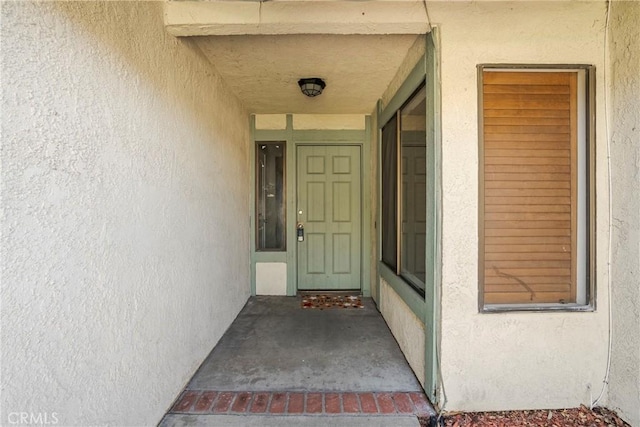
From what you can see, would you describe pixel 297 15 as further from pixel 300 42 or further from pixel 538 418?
pixel 538 418

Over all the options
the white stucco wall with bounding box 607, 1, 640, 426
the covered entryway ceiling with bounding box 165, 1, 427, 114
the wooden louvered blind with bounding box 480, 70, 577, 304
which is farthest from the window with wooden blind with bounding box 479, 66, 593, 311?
the covered entryway ceiling with bounding box 165, 1, 427, 114

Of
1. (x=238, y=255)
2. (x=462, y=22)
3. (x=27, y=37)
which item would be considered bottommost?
(x=238, y=255)

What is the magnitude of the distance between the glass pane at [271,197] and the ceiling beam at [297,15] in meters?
2.49

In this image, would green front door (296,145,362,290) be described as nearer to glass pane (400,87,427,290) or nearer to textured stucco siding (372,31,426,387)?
textured stucco siding (372,31,426,387)

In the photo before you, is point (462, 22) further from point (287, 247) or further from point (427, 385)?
point (287, 247)

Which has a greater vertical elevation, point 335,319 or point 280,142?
point 280,142

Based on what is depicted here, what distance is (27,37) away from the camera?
1046 mm

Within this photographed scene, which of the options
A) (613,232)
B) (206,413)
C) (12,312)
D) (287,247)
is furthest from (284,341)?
(613,232)

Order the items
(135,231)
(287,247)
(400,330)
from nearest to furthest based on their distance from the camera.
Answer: (135,231)
(400,330)
(287,247)

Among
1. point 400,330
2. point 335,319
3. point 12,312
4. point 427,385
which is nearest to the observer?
point 12,312

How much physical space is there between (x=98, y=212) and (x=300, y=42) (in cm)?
186

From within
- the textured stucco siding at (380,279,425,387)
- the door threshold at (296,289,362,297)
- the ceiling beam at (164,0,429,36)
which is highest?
the ceiling beam at (164,0,429,36)

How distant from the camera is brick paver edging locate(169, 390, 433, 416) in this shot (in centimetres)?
195

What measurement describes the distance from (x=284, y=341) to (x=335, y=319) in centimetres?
76
